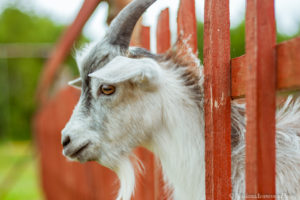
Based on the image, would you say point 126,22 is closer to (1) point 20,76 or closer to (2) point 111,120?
(2) point 111,120

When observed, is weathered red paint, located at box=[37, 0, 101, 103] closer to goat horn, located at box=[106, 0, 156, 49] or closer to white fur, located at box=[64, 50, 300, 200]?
goat horn, located at box=[106, 0, 156, 49]

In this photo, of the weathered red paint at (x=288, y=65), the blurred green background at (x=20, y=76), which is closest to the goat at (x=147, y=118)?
the weathered red paint at (x=288, y=65)

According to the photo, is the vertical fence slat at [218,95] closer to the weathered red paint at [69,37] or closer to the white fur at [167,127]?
the white fur at [167,127]

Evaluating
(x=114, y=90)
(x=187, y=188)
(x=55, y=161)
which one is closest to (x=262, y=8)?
(x=114, y=90)

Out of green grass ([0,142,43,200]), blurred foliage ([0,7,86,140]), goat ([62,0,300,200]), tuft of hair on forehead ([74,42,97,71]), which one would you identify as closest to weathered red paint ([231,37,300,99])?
goat ([62,0,300,200])

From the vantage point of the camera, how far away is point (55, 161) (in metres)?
5.76

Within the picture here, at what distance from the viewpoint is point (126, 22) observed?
1675mm

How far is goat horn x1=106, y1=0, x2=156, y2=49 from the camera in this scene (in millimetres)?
1657

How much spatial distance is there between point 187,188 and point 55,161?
14.3 feet

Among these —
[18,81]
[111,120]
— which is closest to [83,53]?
[111,120]

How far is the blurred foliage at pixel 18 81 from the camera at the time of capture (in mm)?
19328

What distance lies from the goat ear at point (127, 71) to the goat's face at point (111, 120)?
0.10 metres

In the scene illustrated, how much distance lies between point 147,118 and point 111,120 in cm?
17

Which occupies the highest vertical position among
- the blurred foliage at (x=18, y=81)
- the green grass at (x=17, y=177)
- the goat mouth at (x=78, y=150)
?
the blurred foliage at (x=18, y=81)
